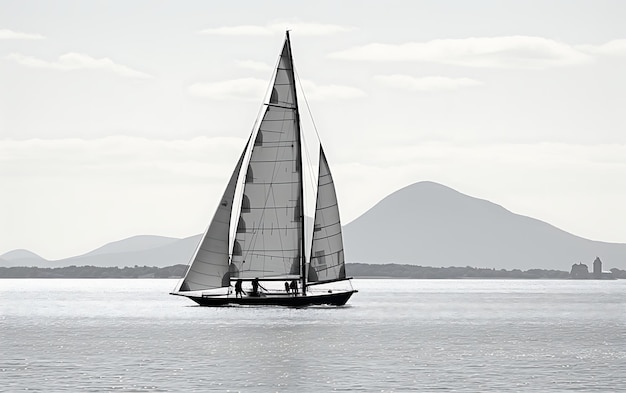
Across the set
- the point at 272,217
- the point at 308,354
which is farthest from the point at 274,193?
the point at 308,354

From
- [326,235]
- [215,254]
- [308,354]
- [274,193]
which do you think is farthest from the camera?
[326,235]

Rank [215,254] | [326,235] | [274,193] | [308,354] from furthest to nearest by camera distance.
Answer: [326,235] < [274,193] < [215,254] < [308,354]

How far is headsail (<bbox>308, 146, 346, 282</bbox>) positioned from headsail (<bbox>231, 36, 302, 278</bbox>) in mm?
1595

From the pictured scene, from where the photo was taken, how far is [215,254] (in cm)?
10081

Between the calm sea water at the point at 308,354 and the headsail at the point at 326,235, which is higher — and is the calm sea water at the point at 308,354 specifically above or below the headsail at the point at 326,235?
below

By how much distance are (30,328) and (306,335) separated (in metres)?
27.5

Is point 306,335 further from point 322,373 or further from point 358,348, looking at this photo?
point 322,373

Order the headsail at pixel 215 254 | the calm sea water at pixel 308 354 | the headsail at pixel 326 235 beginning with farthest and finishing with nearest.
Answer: the headsail at pixel 215 254
the headsail at pixel 326 235
the calm sea water at pixel 308 354

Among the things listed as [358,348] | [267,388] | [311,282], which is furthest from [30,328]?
[267,388]

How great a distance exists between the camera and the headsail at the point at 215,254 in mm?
100688

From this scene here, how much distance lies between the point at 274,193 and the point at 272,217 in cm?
195

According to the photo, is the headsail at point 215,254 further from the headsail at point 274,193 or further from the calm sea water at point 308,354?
the calm sea water at point 308,354

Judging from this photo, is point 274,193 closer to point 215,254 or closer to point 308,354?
point 215,254

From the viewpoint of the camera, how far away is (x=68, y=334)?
299 ft
